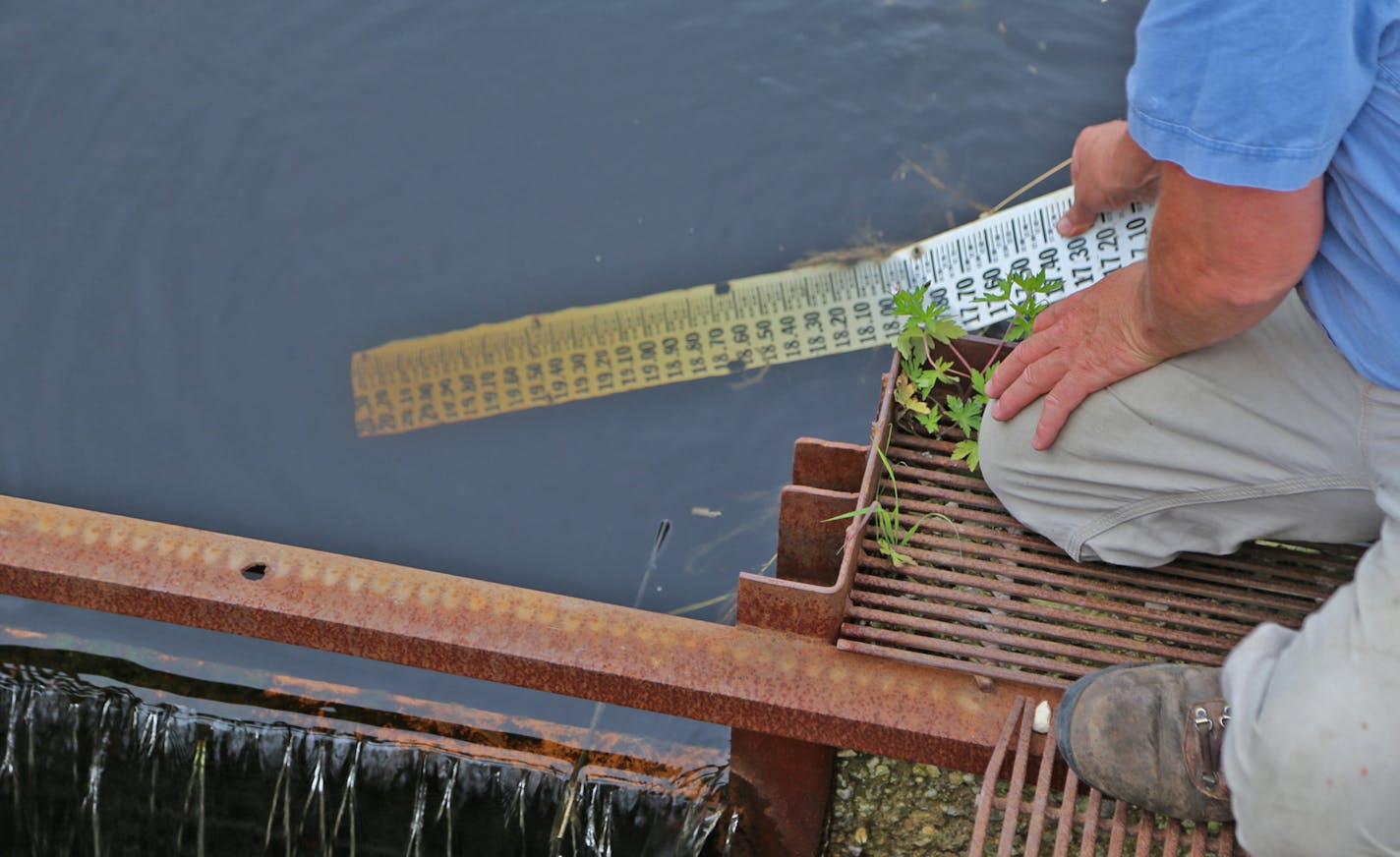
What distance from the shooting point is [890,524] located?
241 cm

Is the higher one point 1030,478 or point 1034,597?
point 1030,478

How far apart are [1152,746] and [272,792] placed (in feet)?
6.07

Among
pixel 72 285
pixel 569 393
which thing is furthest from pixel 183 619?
pixel 72 285

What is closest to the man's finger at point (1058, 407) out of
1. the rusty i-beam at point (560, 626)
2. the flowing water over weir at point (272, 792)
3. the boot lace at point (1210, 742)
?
Result: the rusty i-beam at point (560, 626)

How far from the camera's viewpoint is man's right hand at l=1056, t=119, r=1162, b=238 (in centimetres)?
262

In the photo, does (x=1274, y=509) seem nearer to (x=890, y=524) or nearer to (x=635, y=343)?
(x=890, y=524)

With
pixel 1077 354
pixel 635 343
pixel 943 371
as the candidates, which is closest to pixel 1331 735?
pixel 1077 354

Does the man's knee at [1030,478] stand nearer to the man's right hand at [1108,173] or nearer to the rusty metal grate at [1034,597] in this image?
the rusty metal grate at [1034,597]

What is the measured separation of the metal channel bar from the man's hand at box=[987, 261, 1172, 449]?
1.60ft

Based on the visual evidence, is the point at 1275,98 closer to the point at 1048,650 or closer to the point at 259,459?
the point at 1048,650

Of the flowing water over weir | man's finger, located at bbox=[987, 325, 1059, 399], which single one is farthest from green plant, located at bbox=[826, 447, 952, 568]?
the flowing water over weir

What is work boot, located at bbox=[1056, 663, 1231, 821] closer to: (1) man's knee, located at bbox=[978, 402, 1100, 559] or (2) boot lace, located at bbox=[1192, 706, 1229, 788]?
(2) boot lace, located at bbox=[1192, 706, 1229, 788]

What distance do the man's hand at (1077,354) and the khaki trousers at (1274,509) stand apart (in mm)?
31

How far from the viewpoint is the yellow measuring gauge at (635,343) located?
11.5ft
